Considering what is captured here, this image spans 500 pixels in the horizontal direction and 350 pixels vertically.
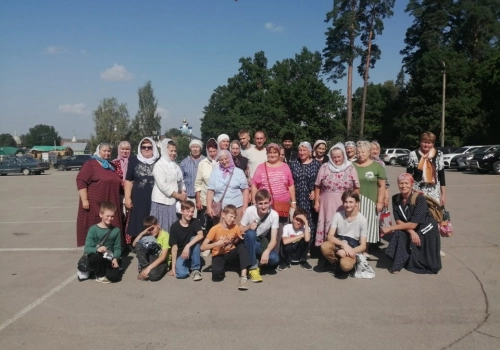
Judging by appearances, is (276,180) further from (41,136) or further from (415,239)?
(41,136)

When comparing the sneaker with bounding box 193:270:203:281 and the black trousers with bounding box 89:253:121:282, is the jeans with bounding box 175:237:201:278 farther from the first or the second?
the black trousers with bounding box 89:253:121:282

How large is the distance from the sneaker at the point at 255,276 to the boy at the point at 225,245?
0.14 m

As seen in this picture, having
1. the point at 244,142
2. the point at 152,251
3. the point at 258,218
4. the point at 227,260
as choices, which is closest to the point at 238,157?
the point at 244,142

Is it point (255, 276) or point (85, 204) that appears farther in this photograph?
point (85, 204)

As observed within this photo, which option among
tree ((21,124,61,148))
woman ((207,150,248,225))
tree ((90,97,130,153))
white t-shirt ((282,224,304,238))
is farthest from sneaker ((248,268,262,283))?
tree ((21,124,61,148))

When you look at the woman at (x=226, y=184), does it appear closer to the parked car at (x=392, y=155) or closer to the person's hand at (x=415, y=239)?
the person's hand at (x=415, y=239)

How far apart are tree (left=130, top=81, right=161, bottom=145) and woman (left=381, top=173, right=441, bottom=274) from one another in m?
74.6

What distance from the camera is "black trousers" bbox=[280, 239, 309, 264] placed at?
20.0 feet

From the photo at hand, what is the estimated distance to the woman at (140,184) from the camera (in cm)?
634

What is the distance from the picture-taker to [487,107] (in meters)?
43.6

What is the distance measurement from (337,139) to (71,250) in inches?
1507

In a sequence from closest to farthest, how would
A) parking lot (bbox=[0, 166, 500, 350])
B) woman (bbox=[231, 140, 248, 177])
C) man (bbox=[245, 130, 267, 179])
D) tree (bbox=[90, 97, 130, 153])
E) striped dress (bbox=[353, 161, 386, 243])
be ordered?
parking lot (bbox=[0, 166, 500, 350]) → striped dress (bbox=[353, 161, 386, 243]) → woman (bbox=[231, 140, 248, 177]) → man (bbox=[245, 130, 267, 179]) → tree (bbox=[90, 97, 130, 153])

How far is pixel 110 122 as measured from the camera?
3022 inches

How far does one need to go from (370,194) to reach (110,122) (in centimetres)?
7590
